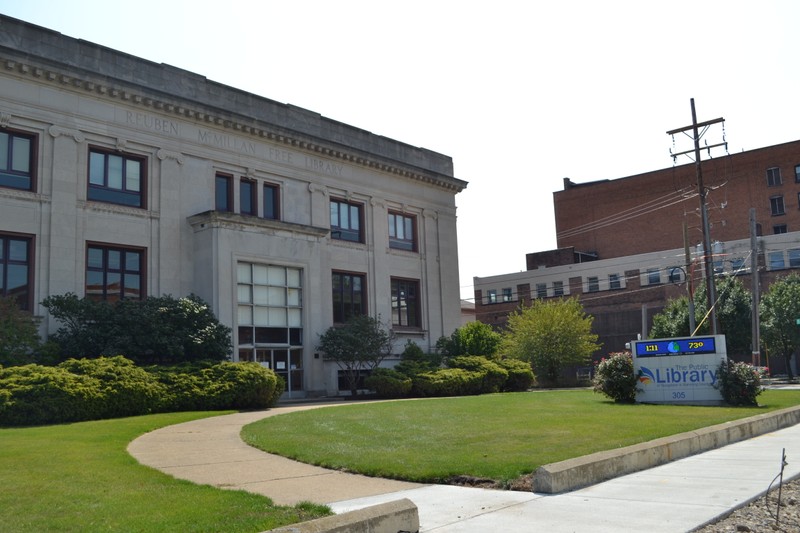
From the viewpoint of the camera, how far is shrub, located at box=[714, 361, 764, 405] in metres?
23.0

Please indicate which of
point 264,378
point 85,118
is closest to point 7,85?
point 85,118

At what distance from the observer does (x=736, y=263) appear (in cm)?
7006

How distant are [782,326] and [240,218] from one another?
40494mm

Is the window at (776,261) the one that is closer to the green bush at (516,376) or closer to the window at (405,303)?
the green bush at (516,376)

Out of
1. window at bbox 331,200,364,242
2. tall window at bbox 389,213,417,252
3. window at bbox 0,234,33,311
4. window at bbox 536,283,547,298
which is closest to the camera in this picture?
window at bbox 0,234,33,311

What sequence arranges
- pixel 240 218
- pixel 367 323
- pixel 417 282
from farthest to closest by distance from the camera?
pixel 417 282 < pixel 367 323 < pixel 240 218

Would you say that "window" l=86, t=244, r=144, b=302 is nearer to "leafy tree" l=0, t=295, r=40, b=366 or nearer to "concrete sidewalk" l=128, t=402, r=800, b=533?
"leafy tree" l=0, t=295, r=40, b=366

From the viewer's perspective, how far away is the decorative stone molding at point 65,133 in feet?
91.9

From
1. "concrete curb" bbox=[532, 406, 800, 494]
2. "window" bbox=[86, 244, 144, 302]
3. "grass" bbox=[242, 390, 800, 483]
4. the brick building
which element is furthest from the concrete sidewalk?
the brick building

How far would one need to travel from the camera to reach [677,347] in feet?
80.2

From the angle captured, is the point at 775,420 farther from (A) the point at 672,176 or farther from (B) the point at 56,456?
(A) the point at 672,176

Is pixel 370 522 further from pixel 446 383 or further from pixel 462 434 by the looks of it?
pixel 446 383

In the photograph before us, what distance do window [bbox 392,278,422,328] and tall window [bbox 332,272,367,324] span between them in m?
2.63

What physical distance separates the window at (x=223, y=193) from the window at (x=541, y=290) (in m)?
53.8
